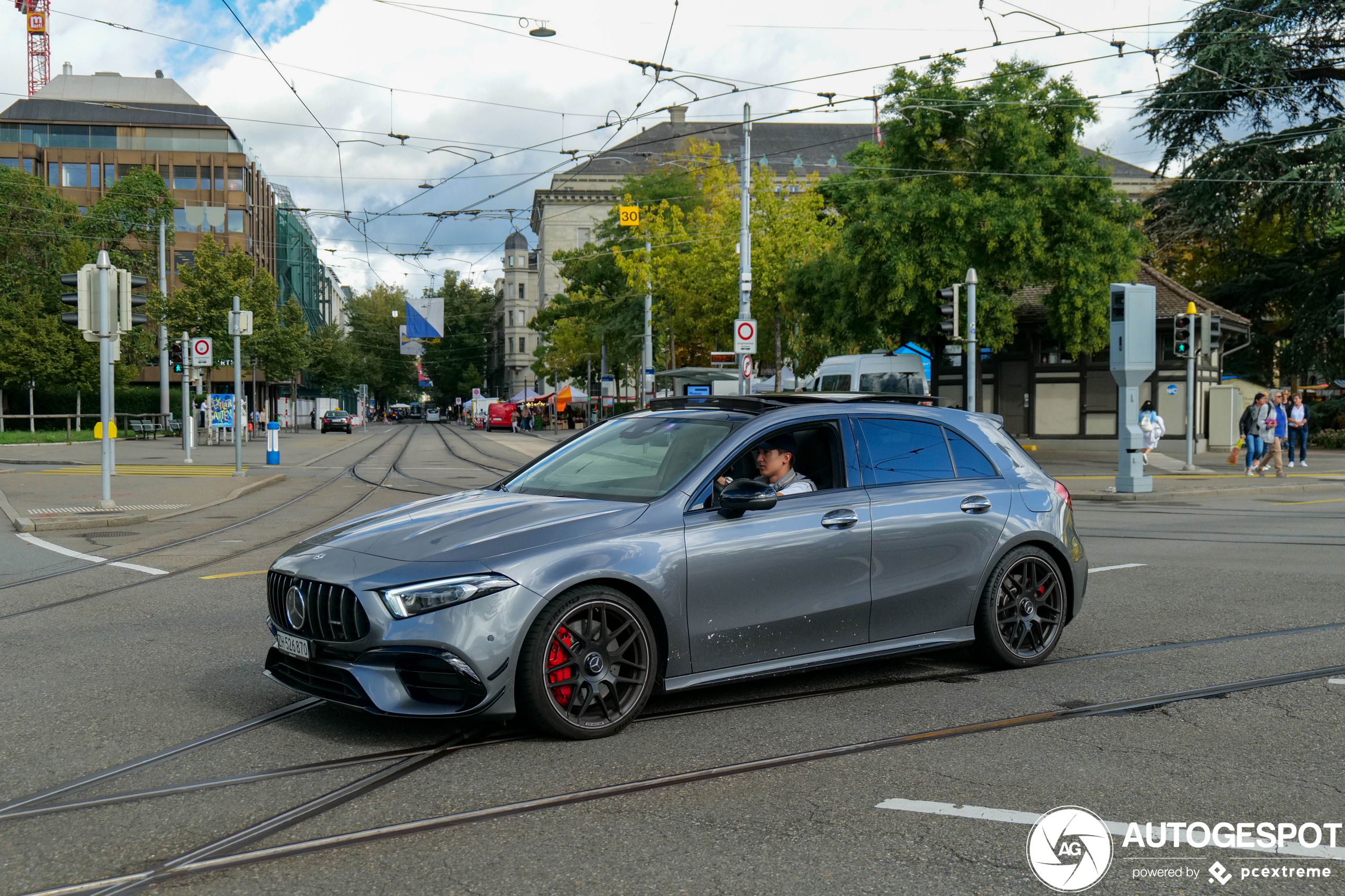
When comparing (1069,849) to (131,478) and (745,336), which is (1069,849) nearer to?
(131,478)

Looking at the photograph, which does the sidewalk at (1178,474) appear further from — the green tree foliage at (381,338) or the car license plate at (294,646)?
the green tree foliage at (381,338)

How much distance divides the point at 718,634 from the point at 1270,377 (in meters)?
45.0

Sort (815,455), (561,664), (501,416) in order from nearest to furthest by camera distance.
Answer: (561,664), (815,455), (501,416)

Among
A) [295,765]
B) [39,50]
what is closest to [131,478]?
[295,765]

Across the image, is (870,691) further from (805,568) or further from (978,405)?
(978,405)

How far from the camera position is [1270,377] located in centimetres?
4478

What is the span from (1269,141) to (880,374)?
14504mm

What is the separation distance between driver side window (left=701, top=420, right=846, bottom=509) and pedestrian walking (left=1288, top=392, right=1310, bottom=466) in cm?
2571

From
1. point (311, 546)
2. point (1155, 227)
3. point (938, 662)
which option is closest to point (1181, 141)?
point (1155, 227)

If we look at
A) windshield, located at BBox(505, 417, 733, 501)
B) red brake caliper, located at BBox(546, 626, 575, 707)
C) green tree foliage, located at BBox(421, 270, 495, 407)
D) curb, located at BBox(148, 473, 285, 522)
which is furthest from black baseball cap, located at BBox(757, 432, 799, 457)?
green tree foliage, located at BBox(421, 270, 495, 407)

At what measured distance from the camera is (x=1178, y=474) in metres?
26.7

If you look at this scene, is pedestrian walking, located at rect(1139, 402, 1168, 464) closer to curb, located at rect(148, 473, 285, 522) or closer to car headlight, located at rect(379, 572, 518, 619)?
curb, located at rect(148, 473, 285, 522)

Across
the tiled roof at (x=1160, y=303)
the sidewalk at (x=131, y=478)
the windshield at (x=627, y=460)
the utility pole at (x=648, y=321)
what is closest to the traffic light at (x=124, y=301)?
the sidewalk at (x=131, y=478)

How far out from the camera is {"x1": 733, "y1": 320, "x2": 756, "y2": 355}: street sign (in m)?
27.3
